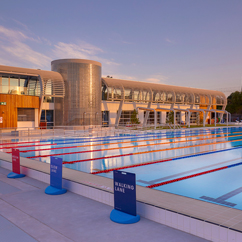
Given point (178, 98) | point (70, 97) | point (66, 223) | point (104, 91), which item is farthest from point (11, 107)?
point (178, 98)

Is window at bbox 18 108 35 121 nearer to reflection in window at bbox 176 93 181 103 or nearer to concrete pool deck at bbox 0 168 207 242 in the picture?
concrete pool deck at bbox 0 168 207 242

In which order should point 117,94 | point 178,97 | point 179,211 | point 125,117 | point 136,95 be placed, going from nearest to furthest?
point 179,211 → point 117,94 → point 125,117 → point 136,95 → point 178,97

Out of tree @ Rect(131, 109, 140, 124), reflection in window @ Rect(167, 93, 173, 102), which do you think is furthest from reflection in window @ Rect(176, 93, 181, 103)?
tree @ Rect(131, 109, 140, 124)

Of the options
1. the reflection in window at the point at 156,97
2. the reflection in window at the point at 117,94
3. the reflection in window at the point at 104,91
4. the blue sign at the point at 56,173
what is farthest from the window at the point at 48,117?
the blue sign at the point at 56,173

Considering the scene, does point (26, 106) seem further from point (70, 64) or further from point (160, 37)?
point (160, 37)

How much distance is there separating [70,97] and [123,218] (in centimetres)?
2391

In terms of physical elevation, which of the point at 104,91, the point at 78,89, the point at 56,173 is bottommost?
the point at 56,173

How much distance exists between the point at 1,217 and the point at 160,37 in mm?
29281

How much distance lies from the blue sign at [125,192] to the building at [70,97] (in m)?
19.1

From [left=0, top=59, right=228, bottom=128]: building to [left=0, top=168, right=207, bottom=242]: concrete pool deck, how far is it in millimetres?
17886

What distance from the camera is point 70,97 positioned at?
26.9 metres

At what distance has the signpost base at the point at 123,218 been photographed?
3.89 metres

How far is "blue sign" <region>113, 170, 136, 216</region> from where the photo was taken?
13.1 feet

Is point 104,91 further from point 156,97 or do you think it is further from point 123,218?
point 123,218
